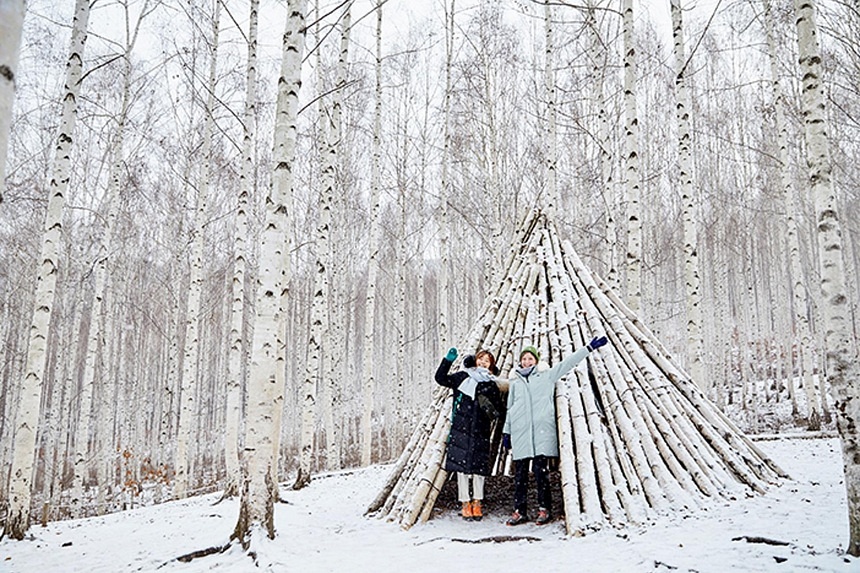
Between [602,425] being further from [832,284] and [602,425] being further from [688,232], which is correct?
[688,232]

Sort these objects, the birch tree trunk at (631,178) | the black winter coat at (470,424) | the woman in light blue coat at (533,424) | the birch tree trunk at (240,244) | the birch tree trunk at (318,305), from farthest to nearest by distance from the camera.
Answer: the birch tree trunk at (318,305), the birch tree trunk at (240,244), the birch tree trunk at (631,178), the black winter coat at (470,424), the woman in light blue coat at (533,424)

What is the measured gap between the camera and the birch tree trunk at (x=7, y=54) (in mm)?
1583

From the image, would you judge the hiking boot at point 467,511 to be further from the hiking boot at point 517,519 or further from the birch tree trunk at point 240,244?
the birch tree trunk at point 240,244

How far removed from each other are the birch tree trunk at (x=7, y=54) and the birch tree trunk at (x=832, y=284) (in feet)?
12.2

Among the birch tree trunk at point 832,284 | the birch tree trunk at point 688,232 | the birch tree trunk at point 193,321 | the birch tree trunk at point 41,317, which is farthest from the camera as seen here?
the birch tree trunk at point 193,321

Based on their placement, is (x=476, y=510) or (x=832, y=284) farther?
(x=476, y=510)

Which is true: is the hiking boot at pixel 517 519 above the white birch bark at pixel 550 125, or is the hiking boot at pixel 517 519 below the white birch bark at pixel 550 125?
below

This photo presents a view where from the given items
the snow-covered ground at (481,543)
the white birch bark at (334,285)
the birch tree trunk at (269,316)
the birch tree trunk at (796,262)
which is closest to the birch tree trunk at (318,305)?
the white birch bark at (334,285)

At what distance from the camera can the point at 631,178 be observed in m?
7.19

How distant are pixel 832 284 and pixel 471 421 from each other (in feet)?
9.90

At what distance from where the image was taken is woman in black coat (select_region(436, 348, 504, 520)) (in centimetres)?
505

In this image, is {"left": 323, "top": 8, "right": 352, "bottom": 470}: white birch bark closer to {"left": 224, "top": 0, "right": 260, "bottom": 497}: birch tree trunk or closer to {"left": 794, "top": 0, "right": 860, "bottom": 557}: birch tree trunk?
{"left": 224, "top": 0, "right": 260, "bottom": 497}: birch tree trunk

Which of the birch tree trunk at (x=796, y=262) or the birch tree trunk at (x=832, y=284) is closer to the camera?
the birch tree trunk at (x=832, y=284)

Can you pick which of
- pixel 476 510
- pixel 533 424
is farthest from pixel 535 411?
pixel 476 510
